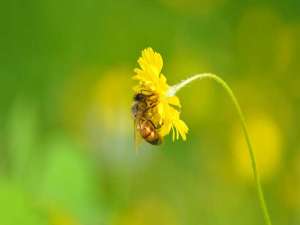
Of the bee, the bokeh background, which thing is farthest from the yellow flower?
the bokeh background

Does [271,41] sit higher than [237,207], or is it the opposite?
[271,41]

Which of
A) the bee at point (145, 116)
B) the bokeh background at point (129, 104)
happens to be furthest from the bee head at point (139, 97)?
the bokeh background at point (129, 104)

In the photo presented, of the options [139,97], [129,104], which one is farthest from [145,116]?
[129,104]

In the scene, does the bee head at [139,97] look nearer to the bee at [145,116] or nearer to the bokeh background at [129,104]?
the bee at [145,116]

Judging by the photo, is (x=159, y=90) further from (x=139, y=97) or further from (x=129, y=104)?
(x=129, y=104)

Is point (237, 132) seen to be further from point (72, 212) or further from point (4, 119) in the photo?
point (72, 212)

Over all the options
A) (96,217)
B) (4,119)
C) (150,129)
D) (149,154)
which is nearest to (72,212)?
(96,217)
